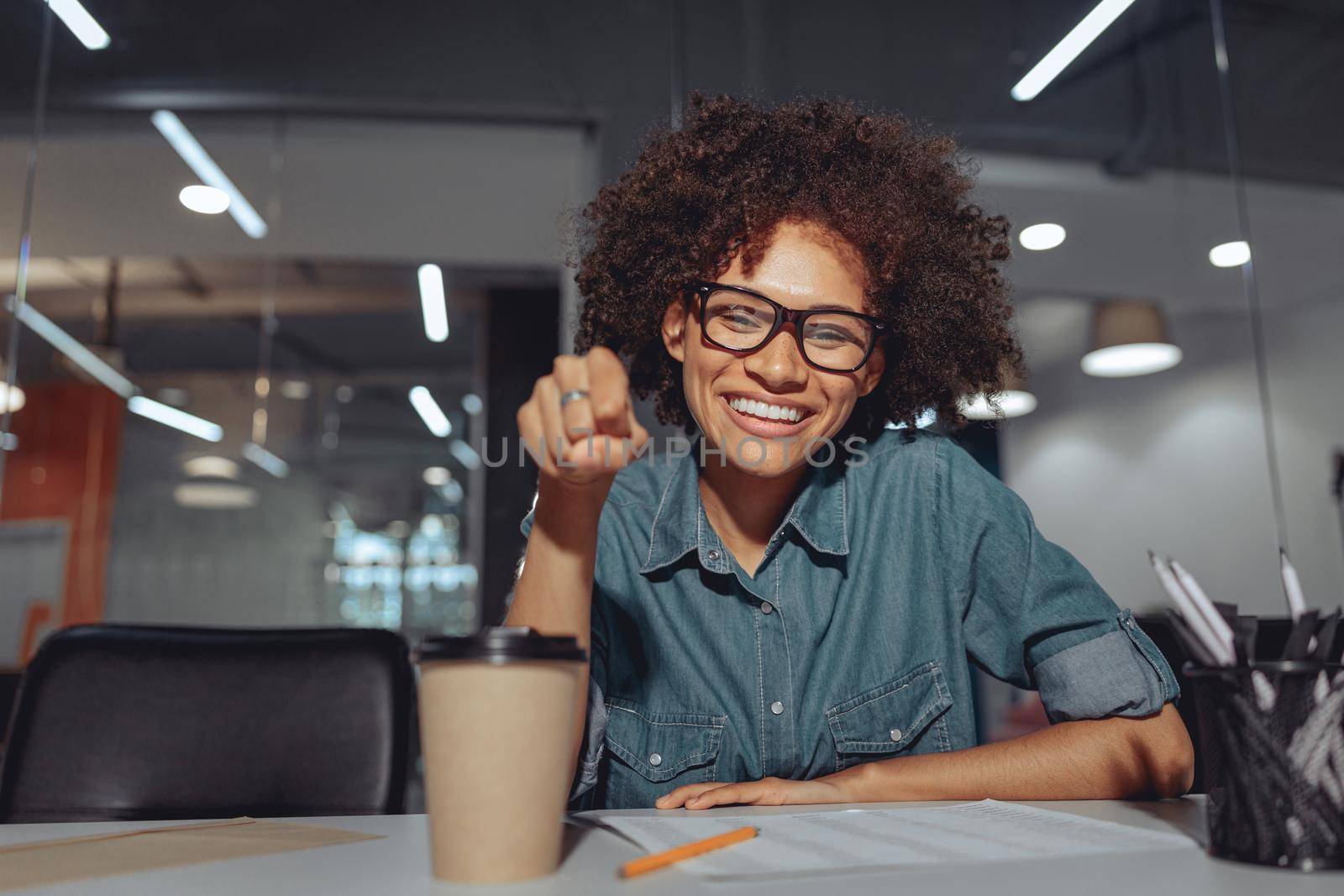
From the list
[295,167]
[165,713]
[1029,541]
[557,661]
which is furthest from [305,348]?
[557,661]

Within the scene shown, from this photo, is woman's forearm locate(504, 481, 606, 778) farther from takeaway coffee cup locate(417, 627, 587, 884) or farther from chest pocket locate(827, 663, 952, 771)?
chest pocket locate(827, 663, 952, 771)

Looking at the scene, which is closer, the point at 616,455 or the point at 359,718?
the point at 616,455

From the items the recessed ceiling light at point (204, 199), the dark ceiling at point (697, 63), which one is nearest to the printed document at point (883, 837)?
the dark ceiling at point (697, 63)

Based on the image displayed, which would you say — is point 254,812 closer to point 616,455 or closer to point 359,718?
point 359,718

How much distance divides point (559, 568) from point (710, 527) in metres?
0.43

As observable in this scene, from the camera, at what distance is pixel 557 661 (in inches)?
19.0

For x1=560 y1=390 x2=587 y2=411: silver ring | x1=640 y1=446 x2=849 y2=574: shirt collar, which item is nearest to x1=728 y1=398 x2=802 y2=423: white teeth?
x1=640 y1=446 x2=849 y2=574: shirt collar

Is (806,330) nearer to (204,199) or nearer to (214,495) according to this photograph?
(214,495)

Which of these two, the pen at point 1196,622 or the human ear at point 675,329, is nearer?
the pen at point 1196,622

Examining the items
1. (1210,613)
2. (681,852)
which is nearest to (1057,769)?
(1210,613)

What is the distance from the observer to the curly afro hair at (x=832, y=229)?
1172 mm

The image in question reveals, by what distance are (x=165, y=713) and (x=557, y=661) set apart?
789 mm

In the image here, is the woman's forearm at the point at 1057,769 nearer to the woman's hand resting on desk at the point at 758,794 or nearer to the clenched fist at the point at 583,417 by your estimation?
the woman's hand resting on desk at the point at 758,794

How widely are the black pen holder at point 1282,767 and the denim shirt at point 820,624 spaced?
18.6 inches
